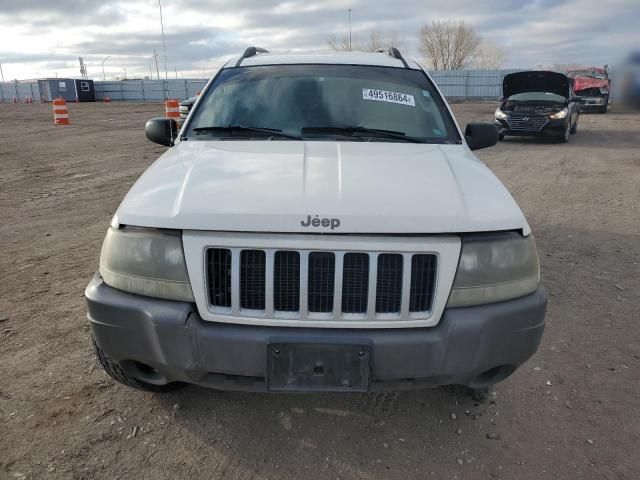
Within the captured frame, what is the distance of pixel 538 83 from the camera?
48.1 feet

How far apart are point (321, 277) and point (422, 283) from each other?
423 millimetres

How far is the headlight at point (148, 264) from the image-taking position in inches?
84.9

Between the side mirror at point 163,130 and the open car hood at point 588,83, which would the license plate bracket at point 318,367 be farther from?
the open car hood at point 588,83

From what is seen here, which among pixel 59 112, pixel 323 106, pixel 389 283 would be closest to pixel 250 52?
pixel 323 106

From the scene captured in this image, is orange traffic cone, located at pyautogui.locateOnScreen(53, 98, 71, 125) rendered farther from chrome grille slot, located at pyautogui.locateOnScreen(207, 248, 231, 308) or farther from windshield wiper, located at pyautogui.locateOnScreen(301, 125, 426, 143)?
chrome grille slot, located at pyautogui.locateOnScreen(207, 248, 231, 308)

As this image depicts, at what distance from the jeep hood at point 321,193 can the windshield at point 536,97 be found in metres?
13.1

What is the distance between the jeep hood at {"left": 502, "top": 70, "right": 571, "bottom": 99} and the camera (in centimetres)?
1432

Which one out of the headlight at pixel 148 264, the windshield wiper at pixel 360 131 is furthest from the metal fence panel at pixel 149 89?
the headlight at pixel 148 264

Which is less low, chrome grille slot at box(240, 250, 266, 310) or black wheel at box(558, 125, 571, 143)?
chrome grille slot at box(240, 250, 266, 310)

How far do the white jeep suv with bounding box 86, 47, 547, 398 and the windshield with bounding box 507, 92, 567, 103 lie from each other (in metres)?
13.5

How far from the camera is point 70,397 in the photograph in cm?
284

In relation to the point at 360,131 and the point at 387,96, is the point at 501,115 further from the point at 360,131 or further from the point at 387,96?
the point at 360,131

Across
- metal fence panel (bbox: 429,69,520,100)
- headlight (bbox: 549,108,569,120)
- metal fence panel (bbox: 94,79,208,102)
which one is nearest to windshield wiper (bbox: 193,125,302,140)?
headlight (bbox: 549,108,569,120)

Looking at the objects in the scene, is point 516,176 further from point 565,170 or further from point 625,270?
point 625,270
